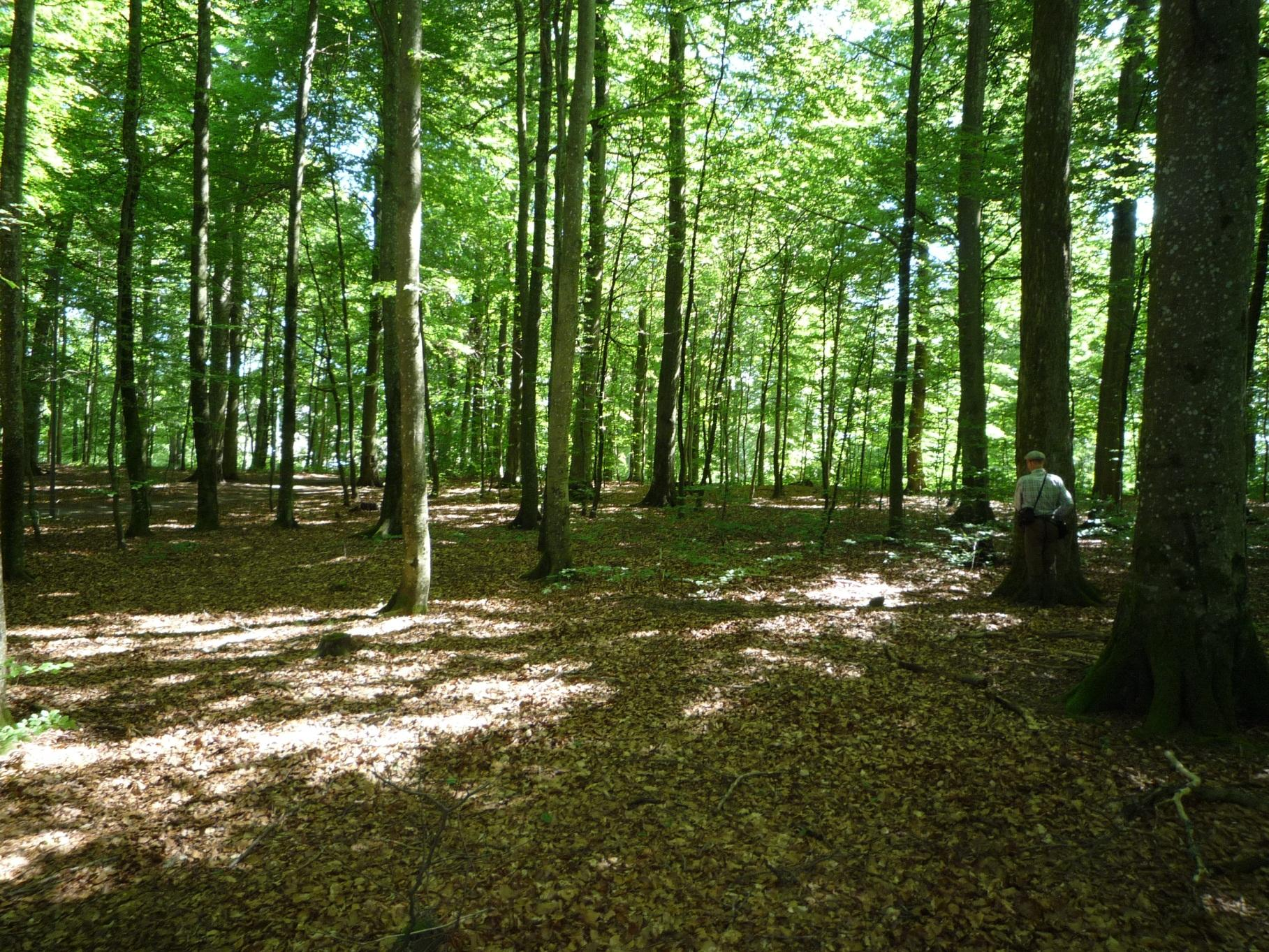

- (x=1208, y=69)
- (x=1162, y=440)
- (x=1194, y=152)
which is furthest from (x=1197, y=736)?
(x=1208, y=69)

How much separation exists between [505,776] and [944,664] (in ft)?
12.9

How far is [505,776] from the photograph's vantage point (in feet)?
14.2

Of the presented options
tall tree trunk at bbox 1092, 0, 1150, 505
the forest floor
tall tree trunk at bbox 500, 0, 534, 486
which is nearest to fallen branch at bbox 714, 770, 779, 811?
the forest floor

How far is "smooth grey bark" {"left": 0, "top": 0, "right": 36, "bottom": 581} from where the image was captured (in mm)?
7184

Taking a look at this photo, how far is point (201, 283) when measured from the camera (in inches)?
504

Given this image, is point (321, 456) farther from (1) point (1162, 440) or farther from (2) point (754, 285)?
(1) point (1162, 440)

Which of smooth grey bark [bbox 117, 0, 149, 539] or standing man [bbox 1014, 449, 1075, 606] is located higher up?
smooth grey bark [bbox 117, 0, 149, 539]

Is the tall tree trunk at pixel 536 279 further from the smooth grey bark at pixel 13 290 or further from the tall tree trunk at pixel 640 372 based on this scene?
the tall tree trunk at pixel 640 372

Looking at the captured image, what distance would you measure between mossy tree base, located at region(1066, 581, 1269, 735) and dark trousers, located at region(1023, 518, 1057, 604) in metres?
3.39

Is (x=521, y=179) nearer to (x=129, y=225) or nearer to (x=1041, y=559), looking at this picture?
(x=129, y=225)

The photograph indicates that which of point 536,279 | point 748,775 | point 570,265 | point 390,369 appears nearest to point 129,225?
point 390,369

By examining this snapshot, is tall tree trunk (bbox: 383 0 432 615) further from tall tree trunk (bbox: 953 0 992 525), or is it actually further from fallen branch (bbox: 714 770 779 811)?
tall tree trunk (bbox: 953 0 992 525)

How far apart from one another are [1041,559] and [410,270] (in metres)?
8.02

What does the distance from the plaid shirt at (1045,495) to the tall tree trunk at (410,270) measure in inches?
268
